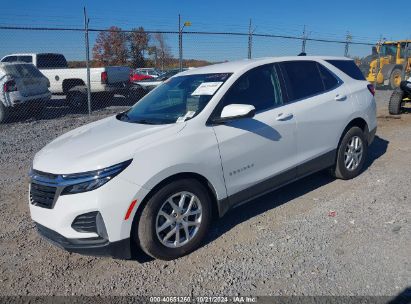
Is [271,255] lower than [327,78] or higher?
lower

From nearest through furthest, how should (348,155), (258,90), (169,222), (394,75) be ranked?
(169,222) < (258,90) < (348,155) < (394,75)

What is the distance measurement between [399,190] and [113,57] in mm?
25221

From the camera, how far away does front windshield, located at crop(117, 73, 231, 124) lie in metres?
3.71

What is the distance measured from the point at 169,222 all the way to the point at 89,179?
0.79 m

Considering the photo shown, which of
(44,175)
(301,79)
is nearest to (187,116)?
(44,175)

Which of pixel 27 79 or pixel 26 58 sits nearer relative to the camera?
pixel 27 79

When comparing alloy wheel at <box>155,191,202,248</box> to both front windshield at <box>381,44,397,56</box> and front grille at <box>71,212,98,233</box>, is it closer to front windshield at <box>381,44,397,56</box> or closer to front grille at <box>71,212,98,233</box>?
front grille at <box>71,212,98,233</box>

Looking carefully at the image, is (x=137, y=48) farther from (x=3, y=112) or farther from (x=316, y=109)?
(x=316, y=109)

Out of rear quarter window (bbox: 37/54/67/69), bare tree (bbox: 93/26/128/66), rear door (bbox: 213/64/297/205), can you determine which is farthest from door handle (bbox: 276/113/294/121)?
bare tree (bbox: 93/26/128/66)

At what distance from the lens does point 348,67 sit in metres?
5.30

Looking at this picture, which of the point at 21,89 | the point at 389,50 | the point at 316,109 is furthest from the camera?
the point at 389,50

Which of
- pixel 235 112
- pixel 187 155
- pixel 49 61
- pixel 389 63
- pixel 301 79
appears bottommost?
pixel 187 155

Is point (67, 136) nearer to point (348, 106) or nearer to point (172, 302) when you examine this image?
point (172, 302)

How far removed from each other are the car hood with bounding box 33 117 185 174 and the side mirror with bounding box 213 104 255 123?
39cm
